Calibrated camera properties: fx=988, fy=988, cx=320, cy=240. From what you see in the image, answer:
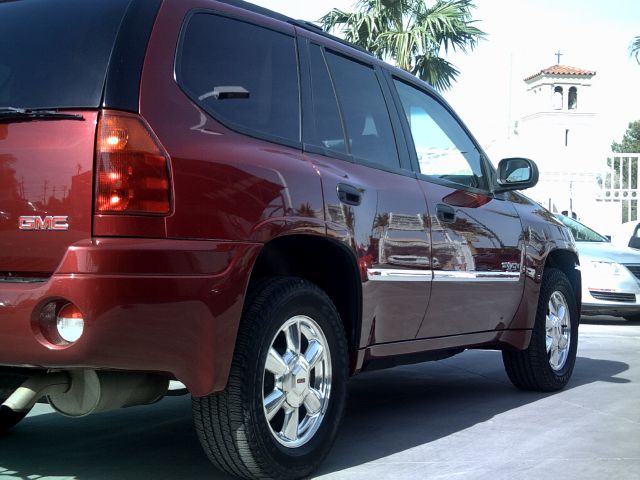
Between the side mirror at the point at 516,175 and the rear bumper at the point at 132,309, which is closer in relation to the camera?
the rear bumper at the point at 132,309

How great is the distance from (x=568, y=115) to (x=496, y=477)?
223 feet

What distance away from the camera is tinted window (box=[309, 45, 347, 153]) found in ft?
14.2

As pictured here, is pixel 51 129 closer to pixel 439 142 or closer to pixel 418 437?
pixel 418 437

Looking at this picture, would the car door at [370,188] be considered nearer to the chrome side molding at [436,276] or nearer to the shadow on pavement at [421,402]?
the chrome side molding at [436,276]

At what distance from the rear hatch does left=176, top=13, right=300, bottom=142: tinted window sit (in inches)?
12.7

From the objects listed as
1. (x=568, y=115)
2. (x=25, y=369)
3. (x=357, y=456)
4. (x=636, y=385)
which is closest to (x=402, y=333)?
(x=357, y=456)

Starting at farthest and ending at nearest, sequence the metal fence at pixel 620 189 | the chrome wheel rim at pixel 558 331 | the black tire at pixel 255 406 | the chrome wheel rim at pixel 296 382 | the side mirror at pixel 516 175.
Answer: the metal fence at pixel 620 189 < the chrome wheel rim at pixel 558 331 < the side mirror at pixel 516 175 < the chrome wheel rim at pixel 296 382 < the black tire at pixel 255 406

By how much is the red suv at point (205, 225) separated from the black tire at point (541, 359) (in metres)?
1.54

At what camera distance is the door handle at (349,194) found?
4164 millimetres

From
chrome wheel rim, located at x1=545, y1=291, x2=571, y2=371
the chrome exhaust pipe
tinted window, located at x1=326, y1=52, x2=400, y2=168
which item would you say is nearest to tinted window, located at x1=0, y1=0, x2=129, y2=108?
the chrome exhaust pipe

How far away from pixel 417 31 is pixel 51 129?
18.5m

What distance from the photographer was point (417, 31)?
21.1m

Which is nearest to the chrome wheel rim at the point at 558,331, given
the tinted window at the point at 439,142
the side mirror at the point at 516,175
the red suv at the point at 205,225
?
the side mirror at the point at 516,175

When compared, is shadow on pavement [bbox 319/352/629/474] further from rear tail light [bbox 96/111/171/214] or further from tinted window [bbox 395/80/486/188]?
rear tail light [bbox 96/111/171/214]
